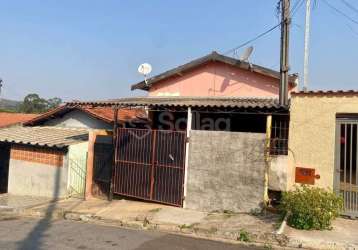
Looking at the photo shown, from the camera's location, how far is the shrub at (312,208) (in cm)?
834

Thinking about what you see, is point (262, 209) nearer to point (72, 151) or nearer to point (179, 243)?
point (179, 243)

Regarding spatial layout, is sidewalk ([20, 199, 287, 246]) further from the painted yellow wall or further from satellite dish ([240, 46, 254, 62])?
satellite dish ([240, 46, 254, 62])

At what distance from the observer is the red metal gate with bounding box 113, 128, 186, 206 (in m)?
11.0

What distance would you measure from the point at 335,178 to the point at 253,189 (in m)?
1.93

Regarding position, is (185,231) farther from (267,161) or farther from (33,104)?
(33,104)

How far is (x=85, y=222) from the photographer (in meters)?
10.1

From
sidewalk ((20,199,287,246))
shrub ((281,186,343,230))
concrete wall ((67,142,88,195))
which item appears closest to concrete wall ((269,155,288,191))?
sidewalk ((20,199,287,246))

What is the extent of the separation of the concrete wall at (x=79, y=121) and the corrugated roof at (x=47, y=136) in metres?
0.42

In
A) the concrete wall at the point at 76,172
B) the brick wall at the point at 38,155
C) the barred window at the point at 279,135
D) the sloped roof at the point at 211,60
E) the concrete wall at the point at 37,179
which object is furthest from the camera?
the sloped roof at the point at 211,60

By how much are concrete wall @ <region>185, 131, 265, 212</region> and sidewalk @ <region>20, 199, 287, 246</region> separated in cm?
34

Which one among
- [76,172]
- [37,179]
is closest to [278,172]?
[76,172]

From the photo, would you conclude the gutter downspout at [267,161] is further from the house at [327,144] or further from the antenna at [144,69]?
the antenna at [144,69]

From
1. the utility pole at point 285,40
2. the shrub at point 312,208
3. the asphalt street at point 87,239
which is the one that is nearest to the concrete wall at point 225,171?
the shrub at point 312,208

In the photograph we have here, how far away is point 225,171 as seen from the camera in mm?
10289
